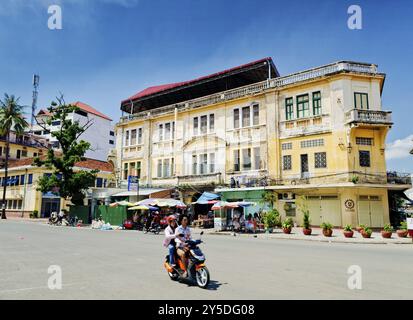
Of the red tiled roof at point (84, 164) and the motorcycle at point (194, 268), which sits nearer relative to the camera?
the motorcycle at point (194, 268)

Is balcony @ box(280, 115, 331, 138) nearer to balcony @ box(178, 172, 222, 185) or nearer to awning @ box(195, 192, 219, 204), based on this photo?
balcony @ box(178, 172, 222, 185)

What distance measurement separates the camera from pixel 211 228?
29.6 metres

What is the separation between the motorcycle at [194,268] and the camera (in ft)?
23.3

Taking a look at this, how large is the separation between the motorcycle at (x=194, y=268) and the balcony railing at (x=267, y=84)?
23.9 metres

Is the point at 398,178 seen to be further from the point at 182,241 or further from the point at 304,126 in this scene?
the point at 182,241

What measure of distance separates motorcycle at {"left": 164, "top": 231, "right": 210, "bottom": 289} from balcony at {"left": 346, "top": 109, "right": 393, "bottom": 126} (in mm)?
21888

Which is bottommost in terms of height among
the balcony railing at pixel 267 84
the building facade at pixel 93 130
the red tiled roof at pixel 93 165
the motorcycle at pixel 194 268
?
A: the motorcycle at pixel 194 268

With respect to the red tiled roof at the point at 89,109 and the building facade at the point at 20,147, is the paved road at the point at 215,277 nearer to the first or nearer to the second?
the building facade at the point at 20,147

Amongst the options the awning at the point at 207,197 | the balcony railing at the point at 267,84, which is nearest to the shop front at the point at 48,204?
the balcony railing at the point at 267,84

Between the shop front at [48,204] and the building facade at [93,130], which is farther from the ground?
the building facade at [93,130]

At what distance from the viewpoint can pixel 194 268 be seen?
24.5ft

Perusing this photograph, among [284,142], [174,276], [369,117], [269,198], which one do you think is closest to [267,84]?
[284,142]

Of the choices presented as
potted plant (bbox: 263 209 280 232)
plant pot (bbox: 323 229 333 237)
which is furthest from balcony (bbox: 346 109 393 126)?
potted plant (bbox: 263 209 280 232)

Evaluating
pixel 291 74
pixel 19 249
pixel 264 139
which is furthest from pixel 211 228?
pixel 19 249
